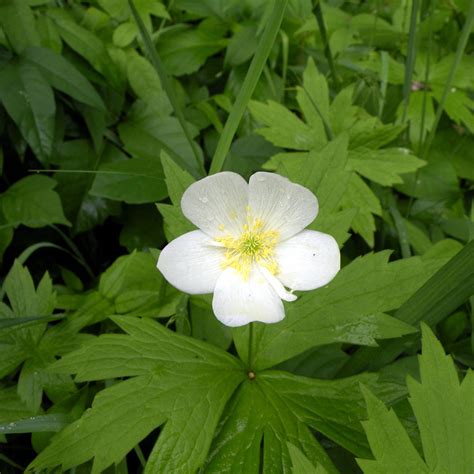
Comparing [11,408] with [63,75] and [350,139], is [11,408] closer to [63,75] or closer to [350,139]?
[63,75]

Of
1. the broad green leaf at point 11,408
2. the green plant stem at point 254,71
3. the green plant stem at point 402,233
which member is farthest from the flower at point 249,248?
the green plant stem at point 402,233

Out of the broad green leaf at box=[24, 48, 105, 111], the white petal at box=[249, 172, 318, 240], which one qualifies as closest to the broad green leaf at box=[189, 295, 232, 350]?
the white petal at box=[249, 172, 318, 240]

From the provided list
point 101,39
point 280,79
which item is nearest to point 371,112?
point 280,79

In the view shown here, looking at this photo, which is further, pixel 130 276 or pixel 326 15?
pixel 326 15

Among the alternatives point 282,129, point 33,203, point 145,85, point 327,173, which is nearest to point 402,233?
point 282,129

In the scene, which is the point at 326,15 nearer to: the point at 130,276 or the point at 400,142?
the point at 400,142

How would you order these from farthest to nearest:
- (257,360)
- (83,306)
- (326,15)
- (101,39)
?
(326,15)
(101,39)
(83,306)
(257,360)

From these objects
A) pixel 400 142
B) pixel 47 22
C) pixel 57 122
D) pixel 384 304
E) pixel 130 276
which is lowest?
pixel 400 142
